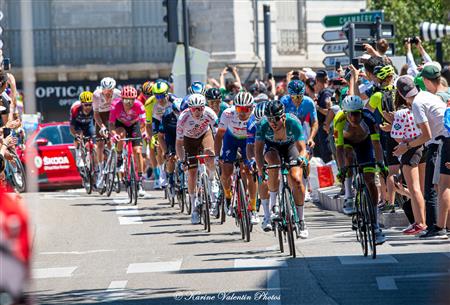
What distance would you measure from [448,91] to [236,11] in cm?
2536

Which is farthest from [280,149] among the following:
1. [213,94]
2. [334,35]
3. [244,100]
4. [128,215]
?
[334,35]

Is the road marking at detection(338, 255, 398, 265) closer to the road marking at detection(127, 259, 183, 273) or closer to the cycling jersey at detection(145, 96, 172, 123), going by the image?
the road marking at detection(127, 259, 183, 273)

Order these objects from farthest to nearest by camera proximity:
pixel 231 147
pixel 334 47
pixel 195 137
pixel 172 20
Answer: pixel 172 20 < pixel 334 47 < pixel 195 137 < pixel 231 147

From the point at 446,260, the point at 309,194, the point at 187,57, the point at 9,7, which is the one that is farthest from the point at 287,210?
the point at 9,7

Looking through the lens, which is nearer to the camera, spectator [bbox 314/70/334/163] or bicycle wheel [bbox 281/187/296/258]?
bicycle wheel [bbox 281/187/296/258]

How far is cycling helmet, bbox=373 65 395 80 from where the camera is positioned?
571 inches

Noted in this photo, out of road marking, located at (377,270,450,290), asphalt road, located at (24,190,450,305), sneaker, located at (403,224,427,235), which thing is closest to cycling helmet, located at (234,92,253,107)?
asphalt road, located at (24,190,450,305)

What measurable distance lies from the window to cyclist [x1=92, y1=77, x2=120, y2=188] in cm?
517

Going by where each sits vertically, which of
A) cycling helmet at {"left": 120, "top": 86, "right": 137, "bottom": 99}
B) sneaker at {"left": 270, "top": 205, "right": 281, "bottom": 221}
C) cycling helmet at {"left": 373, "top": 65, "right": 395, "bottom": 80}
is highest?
cycling helmet at {"left": 373, "top": 65, "right": 395, "bottom": 80}

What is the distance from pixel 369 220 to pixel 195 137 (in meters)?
5.19

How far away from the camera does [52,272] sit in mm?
12172

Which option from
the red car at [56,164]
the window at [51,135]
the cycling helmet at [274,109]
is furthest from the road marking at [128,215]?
the window at [51,135]

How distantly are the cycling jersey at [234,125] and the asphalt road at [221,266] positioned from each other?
125cm

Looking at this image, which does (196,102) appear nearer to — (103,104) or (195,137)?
(195,137)
